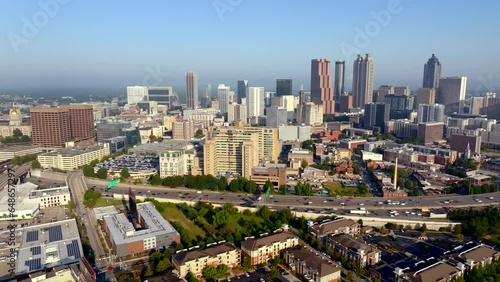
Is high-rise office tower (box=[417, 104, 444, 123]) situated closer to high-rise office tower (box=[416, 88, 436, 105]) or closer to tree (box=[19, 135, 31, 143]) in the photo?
high-rise office tower (box=[416, 88, 436, 105])

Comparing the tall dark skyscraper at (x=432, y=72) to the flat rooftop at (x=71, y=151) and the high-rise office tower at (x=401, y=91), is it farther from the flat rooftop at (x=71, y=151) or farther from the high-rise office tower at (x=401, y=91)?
the flat rooftop at (x=71, y=151)

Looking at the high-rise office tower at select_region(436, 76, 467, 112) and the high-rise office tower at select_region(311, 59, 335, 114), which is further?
the high-rise office tower at select_region(311, 59, 335, 114)

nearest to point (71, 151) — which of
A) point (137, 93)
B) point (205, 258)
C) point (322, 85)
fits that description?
point (205, 258)

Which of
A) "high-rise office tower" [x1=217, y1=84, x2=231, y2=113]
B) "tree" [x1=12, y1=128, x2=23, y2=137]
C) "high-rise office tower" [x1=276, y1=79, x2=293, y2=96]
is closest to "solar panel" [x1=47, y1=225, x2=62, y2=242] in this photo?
"tree" [x1=12, y1=128, x2=23, y2=137]

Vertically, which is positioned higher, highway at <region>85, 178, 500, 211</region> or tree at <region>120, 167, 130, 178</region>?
tree at <region>120, 167, 130, 178</region>

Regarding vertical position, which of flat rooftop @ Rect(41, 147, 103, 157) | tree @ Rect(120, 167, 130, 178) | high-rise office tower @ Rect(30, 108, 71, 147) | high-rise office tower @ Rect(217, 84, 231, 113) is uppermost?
high-rise office tower @ Rect(217, 84, 231, 113)

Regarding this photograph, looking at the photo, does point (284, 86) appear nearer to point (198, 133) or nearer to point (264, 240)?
point (198, 133)
